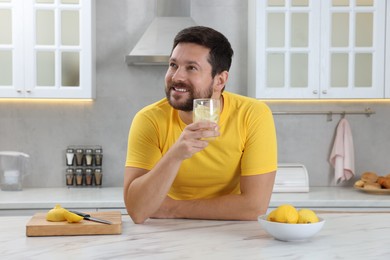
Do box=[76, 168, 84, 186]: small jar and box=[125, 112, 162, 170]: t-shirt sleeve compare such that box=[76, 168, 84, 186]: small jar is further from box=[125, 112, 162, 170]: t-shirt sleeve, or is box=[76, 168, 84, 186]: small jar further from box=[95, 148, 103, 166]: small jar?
box=[125, 112, 162, 170]: t-shirt sleeve

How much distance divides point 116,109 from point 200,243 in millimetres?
2643

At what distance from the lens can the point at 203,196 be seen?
8.18 ft

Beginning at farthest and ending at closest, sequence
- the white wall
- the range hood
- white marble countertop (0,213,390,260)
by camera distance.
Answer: the white wall
the range hood
white marble countertop (0,213,390,260)

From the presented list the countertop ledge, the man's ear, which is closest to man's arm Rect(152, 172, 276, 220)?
the man's ear

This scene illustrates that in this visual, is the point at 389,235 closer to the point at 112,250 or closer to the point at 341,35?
the point at 112,250

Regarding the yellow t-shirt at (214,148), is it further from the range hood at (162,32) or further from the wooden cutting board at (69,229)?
the range hood at (162,32)

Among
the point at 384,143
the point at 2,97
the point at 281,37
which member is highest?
the point at 281,37

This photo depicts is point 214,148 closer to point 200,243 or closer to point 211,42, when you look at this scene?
point 211,42

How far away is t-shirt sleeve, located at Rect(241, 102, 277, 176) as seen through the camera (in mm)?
2387

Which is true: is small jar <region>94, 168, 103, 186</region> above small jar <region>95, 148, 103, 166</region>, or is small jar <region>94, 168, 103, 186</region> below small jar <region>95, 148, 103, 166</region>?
below

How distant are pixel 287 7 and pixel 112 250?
2691 millimetres

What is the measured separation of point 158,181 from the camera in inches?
86.8

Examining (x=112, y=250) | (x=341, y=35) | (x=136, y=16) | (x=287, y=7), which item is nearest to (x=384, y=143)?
(x=341, y=35)

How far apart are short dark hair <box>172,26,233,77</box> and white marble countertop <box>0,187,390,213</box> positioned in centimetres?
145
